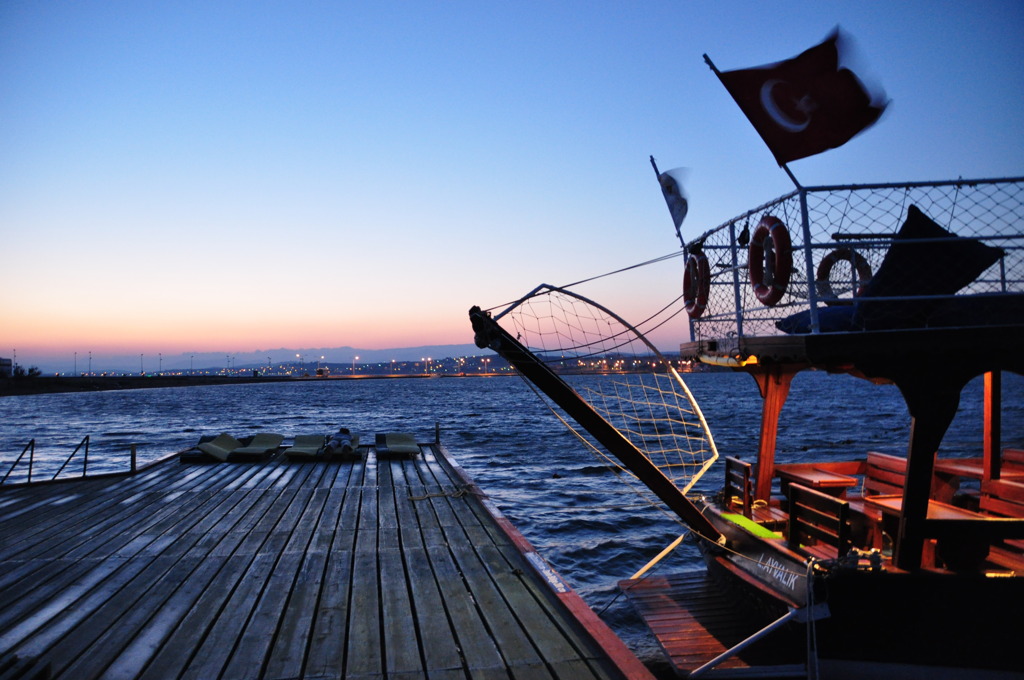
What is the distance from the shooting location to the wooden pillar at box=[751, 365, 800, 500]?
9.59 meters

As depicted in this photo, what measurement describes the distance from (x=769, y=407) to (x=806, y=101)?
4.80m

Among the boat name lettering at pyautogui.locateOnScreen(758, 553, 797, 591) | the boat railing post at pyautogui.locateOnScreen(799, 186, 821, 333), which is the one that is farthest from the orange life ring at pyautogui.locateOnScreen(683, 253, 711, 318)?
the boat name lettering at pyautogui.locateOnScreen(758, 553, 797, 591)

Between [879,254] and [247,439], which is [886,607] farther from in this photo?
[247,439]

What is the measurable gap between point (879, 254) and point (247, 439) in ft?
58.2

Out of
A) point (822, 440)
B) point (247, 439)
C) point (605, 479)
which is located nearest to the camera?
point (247, 439)

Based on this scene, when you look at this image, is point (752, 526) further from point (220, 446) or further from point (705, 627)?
point (220, 446)

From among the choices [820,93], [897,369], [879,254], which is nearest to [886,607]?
[897,369]

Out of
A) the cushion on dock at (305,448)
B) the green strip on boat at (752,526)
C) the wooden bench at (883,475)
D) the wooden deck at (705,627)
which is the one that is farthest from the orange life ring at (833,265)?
the cushion on dock at (305,448)

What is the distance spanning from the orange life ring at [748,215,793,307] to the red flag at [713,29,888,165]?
2.26 feet

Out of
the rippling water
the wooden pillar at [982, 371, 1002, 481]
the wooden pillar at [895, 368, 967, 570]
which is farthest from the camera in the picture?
the rippling water

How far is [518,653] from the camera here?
17.1 ft

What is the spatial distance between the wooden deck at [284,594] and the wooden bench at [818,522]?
113 inches

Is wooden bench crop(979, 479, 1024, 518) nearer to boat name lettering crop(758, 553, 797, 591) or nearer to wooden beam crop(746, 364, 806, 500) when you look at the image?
wooden beam crop(746, 364, 806, 500)

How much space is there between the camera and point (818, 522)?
7.34 m
